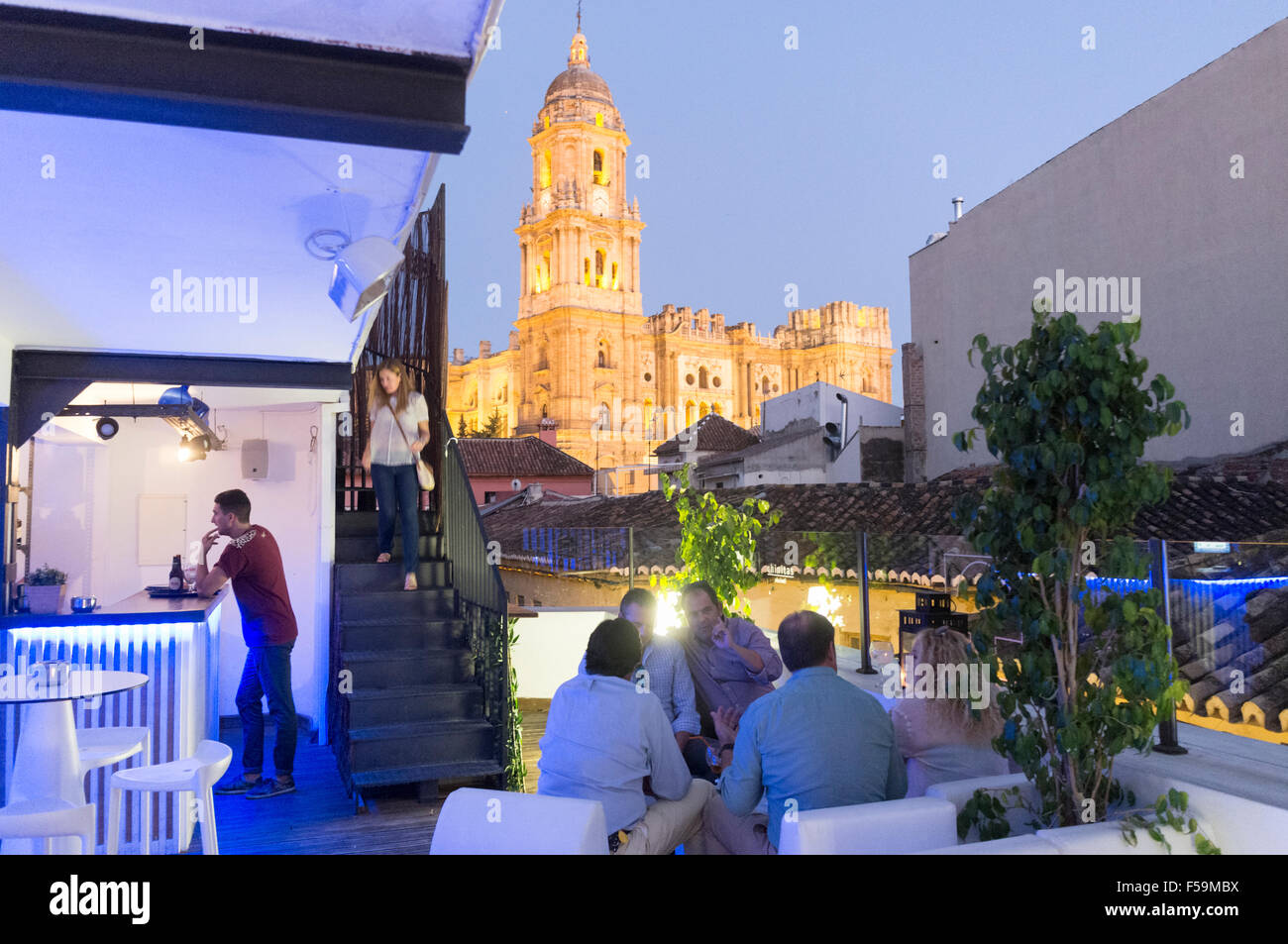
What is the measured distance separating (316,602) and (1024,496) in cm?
598

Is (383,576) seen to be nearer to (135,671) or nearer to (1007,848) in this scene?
(135,671)

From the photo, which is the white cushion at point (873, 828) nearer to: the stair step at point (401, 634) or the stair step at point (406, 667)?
the stair step at point (406, 667)

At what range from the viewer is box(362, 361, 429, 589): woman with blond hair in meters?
6.41

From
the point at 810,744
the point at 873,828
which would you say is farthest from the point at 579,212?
the point at 873,828

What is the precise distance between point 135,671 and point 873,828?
3.96m

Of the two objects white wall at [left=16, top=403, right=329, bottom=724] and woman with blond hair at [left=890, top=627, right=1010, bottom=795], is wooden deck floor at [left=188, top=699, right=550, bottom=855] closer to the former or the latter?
white wall at [left=16, top=403, right=329, bottom=724]

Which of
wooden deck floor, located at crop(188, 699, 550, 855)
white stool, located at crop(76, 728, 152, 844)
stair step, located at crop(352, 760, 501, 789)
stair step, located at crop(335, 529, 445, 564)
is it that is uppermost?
stair step, located at crop(335, 529, 445, 564)

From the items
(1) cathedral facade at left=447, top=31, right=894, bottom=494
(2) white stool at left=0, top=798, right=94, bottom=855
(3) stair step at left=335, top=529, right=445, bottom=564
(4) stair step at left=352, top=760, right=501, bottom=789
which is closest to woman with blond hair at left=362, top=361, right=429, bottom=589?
(3) stair step at left=335, top=529, right=445, bottom=564

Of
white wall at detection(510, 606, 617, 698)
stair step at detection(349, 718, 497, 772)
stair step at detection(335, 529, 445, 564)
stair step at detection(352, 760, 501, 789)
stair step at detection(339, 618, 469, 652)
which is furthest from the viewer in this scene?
white wall at detection(510, 606, 617, 698)

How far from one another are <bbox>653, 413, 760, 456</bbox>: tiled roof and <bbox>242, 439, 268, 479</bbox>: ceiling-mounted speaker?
32.1 meters

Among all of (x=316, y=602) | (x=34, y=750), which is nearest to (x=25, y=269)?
(x=34, y=750)
